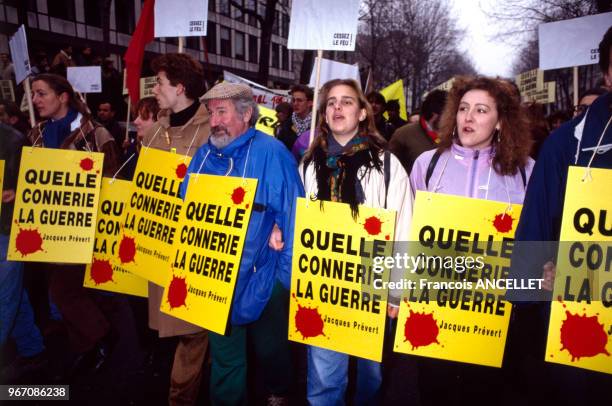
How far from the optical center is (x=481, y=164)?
2531 mm

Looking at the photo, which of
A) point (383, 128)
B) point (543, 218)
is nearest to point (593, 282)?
point (543, 218)

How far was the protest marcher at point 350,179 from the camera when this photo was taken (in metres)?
2.57

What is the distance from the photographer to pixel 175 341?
4.11 m

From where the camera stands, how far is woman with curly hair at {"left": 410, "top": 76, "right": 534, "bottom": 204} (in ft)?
8.08

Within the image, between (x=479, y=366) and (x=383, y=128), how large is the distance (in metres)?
5.37

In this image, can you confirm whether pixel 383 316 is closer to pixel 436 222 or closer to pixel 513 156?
pixel 436 222

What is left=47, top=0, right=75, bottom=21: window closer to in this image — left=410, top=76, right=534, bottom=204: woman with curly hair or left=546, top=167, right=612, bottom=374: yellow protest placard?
left=410, top=76, right=534, bottom=204: woman with curly hair

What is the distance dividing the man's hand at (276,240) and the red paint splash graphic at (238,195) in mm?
334

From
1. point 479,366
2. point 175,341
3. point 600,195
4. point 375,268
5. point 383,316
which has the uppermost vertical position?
point 600,195

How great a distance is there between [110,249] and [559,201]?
3052 mm

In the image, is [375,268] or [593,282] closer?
[593,282]

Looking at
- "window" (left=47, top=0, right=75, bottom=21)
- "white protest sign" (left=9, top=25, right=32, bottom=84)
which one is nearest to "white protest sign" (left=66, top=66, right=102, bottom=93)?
"white protest sign" (left=9, top=25, right=32, bottom=84)

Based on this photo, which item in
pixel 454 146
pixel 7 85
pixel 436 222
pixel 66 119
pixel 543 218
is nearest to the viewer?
pixel 543 218

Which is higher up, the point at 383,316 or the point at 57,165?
the point at 57,165
